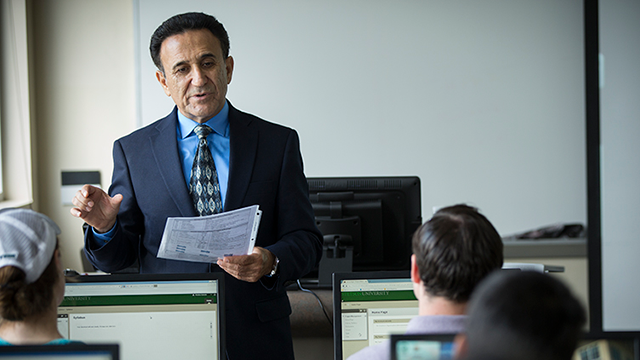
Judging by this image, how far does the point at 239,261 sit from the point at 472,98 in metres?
2.90

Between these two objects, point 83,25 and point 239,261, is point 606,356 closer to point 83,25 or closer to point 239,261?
point 239,261

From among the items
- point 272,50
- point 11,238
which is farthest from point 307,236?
point 272,50

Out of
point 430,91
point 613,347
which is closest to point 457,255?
point 613,347

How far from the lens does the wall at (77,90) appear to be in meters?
3.64

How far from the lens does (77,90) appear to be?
3.67 metres

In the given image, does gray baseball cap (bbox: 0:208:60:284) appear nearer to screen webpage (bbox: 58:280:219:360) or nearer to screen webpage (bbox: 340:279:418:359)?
screen webpage (bbox: 58:280:219:360)

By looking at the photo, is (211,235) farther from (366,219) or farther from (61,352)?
(366,219)

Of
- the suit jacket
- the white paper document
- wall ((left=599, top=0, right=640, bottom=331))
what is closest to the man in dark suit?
the suit jacket

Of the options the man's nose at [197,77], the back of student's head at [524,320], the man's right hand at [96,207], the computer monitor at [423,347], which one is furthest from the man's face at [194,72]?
the back of student's head at [524,320]

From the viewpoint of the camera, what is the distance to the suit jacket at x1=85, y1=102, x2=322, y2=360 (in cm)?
146

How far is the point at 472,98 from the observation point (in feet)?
12.4

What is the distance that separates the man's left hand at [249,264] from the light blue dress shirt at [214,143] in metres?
0.26

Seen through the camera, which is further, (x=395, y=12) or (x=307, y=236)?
(x=395, y=12)

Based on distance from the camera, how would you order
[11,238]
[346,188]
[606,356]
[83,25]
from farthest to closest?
[83,25] → [346,188] → [11,238] → [606,356]
